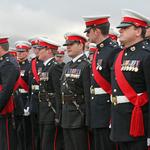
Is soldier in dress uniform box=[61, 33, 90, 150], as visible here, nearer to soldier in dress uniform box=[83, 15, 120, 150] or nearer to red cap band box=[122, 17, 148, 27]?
soldier in dress uniform box=[83, 15, 120, 150]

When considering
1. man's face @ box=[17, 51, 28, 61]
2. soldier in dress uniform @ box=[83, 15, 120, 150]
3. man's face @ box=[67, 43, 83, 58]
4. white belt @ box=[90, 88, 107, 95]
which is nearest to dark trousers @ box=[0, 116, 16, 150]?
man's face @ box=[67, 43, 83, 58]

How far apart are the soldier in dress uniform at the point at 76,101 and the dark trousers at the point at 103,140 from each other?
0.44m

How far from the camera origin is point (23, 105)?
8.01 m

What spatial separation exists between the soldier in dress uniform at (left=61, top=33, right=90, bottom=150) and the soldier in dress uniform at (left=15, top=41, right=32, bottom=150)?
59.6 inches

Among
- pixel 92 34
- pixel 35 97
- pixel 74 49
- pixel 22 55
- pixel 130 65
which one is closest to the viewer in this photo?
pixel 130 65

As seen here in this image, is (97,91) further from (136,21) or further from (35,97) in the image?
(35,97)

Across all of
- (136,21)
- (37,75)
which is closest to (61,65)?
(37,75)

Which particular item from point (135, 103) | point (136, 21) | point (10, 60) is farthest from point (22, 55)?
point (135, 103)

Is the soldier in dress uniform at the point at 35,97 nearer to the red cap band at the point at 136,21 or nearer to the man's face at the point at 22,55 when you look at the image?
the man's face at the point at 22,55

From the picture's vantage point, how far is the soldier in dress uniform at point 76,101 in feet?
20.2

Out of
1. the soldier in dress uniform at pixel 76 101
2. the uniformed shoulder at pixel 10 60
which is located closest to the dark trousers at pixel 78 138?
the soldier in dress uniform at pixel 76 101

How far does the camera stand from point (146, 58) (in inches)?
186

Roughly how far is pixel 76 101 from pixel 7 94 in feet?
4.56

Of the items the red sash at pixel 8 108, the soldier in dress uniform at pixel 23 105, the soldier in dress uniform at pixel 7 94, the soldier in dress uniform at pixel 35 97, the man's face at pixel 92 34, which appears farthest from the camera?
the soldier in dress uniform at pixel 35 97
